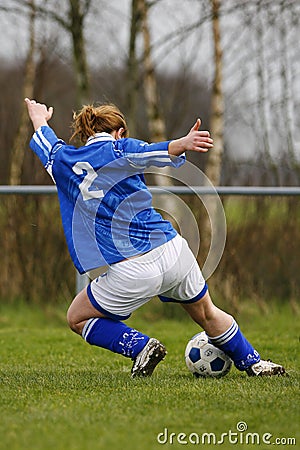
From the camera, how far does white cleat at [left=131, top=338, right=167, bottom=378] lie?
485cm

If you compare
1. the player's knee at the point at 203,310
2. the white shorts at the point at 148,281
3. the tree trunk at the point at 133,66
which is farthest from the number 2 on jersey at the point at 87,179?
the tree trunk at the point at 133,66

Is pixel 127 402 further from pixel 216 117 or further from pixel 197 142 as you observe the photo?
pixel 216 117

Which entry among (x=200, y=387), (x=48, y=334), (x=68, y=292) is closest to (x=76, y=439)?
(x=200, y=387)

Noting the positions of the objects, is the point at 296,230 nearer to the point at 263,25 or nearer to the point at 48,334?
the point at 48,334

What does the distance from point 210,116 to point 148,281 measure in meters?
6.26

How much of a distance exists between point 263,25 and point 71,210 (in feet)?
21.1

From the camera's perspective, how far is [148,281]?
4781 millimetres

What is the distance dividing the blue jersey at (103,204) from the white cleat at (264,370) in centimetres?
94

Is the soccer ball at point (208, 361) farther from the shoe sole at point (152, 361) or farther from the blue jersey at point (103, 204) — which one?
the blue jersey at point (103, 204)

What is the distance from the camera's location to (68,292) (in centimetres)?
845

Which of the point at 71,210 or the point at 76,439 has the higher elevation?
the point at 71,210

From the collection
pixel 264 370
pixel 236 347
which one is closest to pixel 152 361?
pixel 236 347

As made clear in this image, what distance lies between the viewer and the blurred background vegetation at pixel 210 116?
27.8 ft

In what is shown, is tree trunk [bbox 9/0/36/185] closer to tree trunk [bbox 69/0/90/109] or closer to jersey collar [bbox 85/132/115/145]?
tree trunk [bbox 69/0/90/109]
